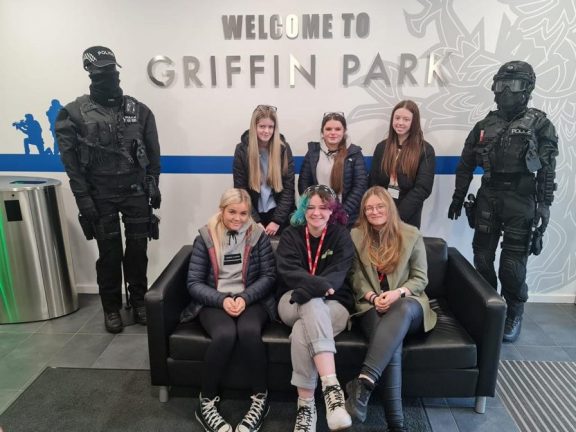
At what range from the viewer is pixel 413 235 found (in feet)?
7.88

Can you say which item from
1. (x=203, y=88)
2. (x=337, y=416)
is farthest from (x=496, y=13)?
(x=337, y=416)

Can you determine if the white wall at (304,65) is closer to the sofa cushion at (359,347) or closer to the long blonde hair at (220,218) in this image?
the long blonde hair at (220,218)

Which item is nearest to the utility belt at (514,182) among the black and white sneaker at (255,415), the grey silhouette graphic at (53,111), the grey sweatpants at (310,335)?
the grey sweatpants at (310,335)

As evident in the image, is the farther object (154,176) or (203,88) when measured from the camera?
(203,88)

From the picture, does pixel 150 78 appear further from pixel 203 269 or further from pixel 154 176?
pixel 203 269

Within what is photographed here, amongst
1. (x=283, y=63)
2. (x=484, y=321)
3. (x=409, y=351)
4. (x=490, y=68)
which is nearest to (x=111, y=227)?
(x=283, y=63)

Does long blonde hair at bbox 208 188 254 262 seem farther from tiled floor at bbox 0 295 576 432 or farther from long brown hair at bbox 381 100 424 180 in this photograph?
long brown hair at bbox 381 100 424 180

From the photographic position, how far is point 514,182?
2.78 m

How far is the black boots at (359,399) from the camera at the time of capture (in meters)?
2.00

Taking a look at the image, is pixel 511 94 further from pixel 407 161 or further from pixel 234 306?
pixel 234 306

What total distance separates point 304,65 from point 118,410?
102 inches

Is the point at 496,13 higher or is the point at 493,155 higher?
the point at 496,13

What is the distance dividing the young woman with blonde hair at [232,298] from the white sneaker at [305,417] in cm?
21

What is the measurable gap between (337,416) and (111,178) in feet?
6.78
